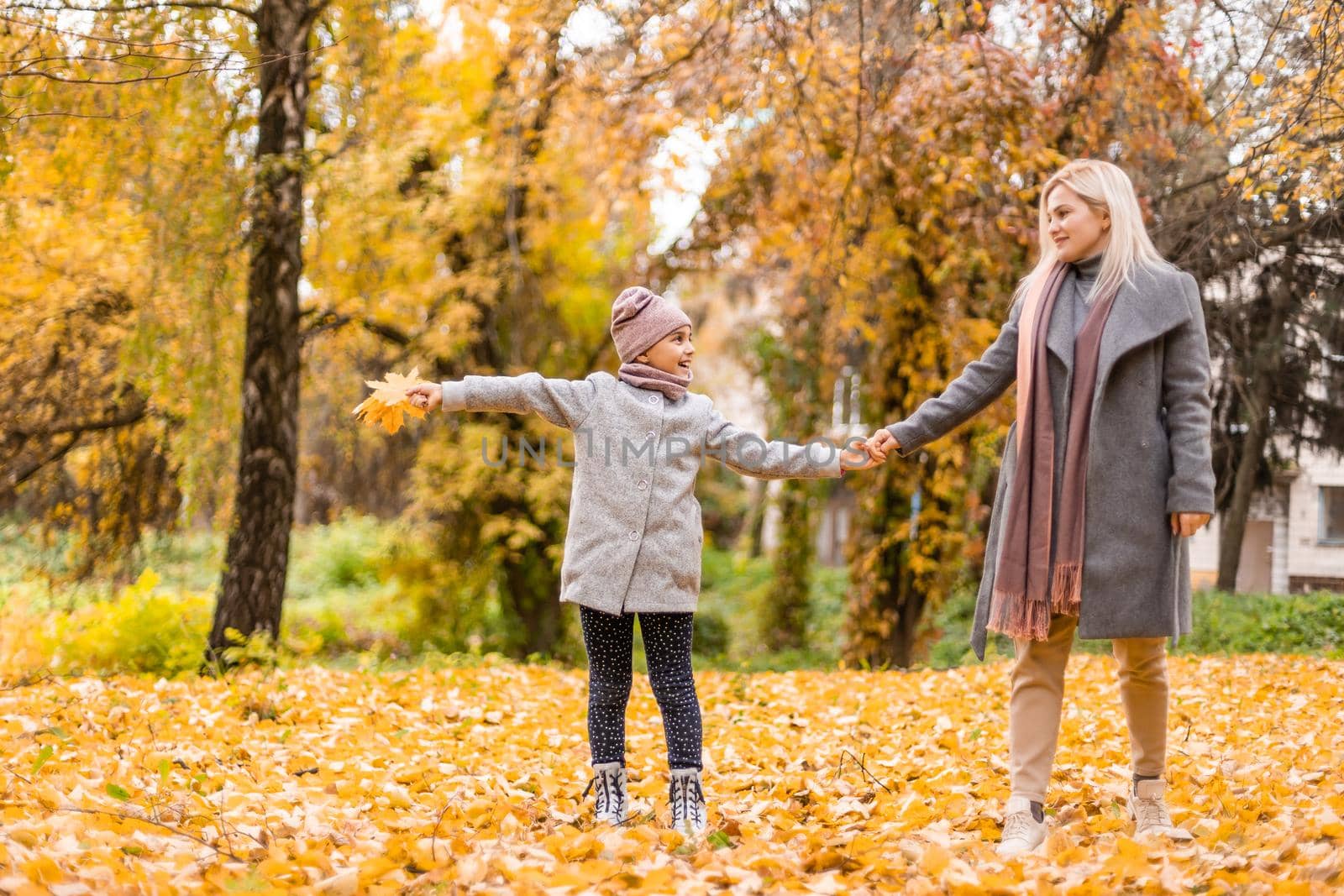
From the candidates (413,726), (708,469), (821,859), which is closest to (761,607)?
(708,469)

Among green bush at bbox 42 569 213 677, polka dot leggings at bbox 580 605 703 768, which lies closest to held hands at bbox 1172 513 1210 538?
polka dot leggings at bbox 580 605 703 768

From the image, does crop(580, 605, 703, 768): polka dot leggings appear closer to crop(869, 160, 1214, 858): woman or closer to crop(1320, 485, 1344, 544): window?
crop(869, 160, 1214, 858): woman

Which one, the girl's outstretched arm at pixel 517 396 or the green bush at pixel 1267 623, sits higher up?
the girl's outstretched arm at pixel 517 396

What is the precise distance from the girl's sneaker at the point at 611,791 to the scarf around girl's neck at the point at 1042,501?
3.81 ft

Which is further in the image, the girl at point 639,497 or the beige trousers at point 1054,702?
the girl at point 639,497

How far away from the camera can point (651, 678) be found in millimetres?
3178

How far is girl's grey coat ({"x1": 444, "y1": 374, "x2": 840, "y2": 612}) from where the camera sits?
301cm

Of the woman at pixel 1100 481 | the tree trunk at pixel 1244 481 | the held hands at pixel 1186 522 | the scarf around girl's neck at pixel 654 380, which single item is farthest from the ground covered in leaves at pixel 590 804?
the tree trunk at pixel 1244 481

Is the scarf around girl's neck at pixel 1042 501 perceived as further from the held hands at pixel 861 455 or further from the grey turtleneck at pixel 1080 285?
the held hands at pixel 861 455

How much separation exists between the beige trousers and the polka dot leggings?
0.89 metres

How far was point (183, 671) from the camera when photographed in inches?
249

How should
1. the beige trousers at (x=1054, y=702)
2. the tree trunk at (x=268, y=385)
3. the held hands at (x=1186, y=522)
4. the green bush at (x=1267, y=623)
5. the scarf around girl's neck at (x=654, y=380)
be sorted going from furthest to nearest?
the green bush at (x=1267, y=623) → the tree trunk at (x=268, y=385) → the scarf around girl's neck at (x=654, y=380) → the beige trousers at (x=1054, y=702) → the held hands at (x=1186, y=522)

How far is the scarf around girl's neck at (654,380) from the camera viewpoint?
3146mm

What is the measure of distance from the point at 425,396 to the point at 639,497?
2.23 ft
